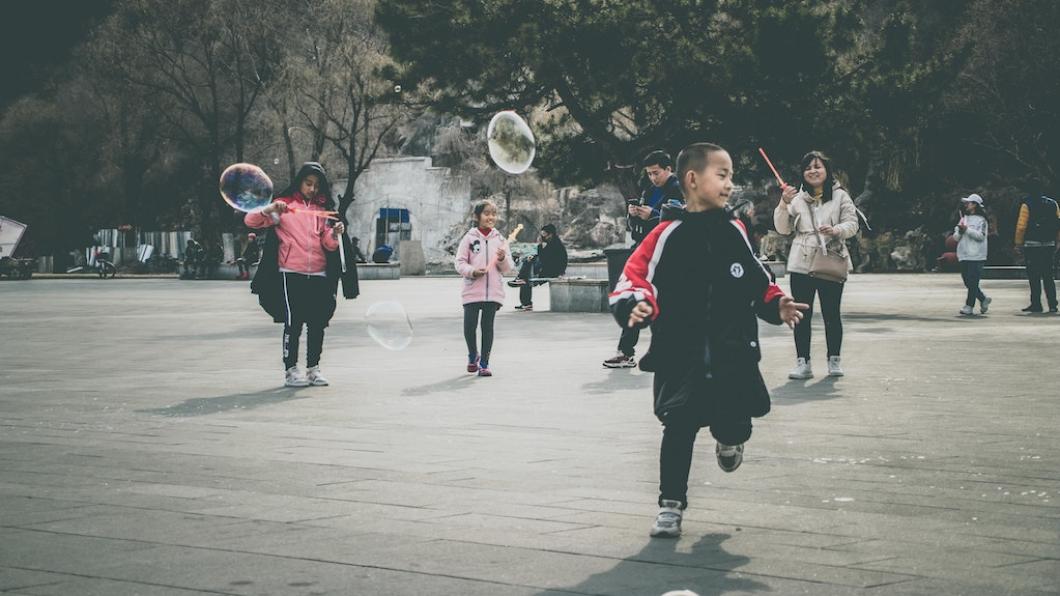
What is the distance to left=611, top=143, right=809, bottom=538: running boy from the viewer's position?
210 inches

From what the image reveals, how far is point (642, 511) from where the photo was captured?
562cm

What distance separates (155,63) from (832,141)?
1245 inches

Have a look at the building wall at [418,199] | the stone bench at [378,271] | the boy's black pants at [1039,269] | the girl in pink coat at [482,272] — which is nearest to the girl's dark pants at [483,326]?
the girl in pink coat at [482,272]

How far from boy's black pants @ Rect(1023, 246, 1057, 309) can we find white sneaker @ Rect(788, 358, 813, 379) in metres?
10.8

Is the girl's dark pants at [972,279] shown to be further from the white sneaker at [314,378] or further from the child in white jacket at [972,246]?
the white sneaker at [314,378]

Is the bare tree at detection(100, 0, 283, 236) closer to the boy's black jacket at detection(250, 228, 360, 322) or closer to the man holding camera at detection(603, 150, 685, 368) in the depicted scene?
the man holding camera at detection(603, 150, 685, 368)

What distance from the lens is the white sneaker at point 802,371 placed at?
11.2m

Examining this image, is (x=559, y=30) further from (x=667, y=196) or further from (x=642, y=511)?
(x=642, y=511)

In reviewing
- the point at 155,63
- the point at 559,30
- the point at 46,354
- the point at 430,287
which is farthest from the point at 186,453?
the point at 155,63

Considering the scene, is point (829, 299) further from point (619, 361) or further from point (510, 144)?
point (510, 144)

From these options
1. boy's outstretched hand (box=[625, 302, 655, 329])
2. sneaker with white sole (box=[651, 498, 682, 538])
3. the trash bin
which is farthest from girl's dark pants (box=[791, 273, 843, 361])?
sneaker with white sole (box=[651, 498, 682, 538])

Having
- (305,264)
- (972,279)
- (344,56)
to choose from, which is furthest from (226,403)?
(344,56)

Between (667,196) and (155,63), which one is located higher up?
(155,63)

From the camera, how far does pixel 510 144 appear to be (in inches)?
675
